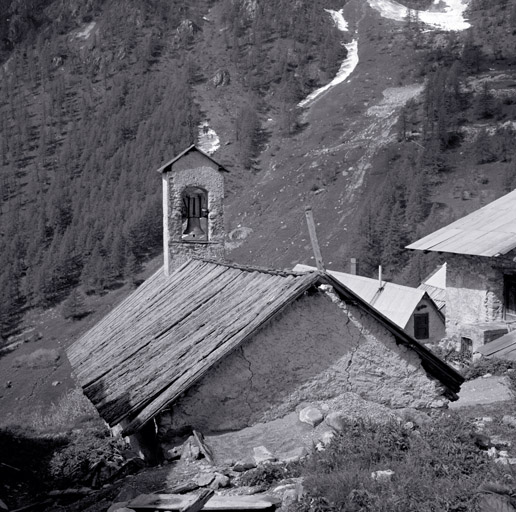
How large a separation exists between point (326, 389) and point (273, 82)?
9295cm

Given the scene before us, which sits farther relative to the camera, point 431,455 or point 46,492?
point 46,492

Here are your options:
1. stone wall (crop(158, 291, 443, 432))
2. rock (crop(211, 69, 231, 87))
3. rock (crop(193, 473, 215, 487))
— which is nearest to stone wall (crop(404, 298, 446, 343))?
stone wall (crop(158, 291, 443, 432))

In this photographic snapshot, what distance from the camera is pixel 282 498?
4621mm

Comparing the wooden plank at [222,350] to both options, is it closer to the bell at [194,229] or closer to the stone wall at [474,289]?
the bell at [194,229]

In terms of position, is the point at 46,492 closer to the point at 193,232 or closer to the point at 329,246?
the point at 193,232

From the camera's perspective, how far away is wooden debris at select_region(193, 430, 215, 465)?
5.65 meters

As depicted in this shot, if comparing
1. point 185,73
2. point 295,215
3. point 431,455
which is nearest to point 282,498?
point 431,455

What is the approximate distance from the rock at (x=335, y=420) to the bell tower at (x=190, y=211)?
22.0ft

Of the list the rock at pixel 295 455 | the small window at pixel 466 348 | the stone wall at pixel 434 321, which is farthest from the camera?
the stone wall at pixel 434 321

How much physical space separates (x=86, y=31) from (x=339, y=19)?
5498cm

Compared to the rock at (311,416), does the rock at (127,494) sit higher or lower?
lower

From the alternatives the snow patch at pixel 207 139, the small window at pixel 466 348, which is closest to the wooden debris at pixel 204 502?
the small window at pixel 466 348

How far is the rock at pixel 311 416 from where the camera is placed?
6.37 metres

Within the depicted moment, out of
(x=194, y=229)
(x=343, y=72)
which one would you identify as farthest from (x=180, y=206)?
(x=343, y=72)
